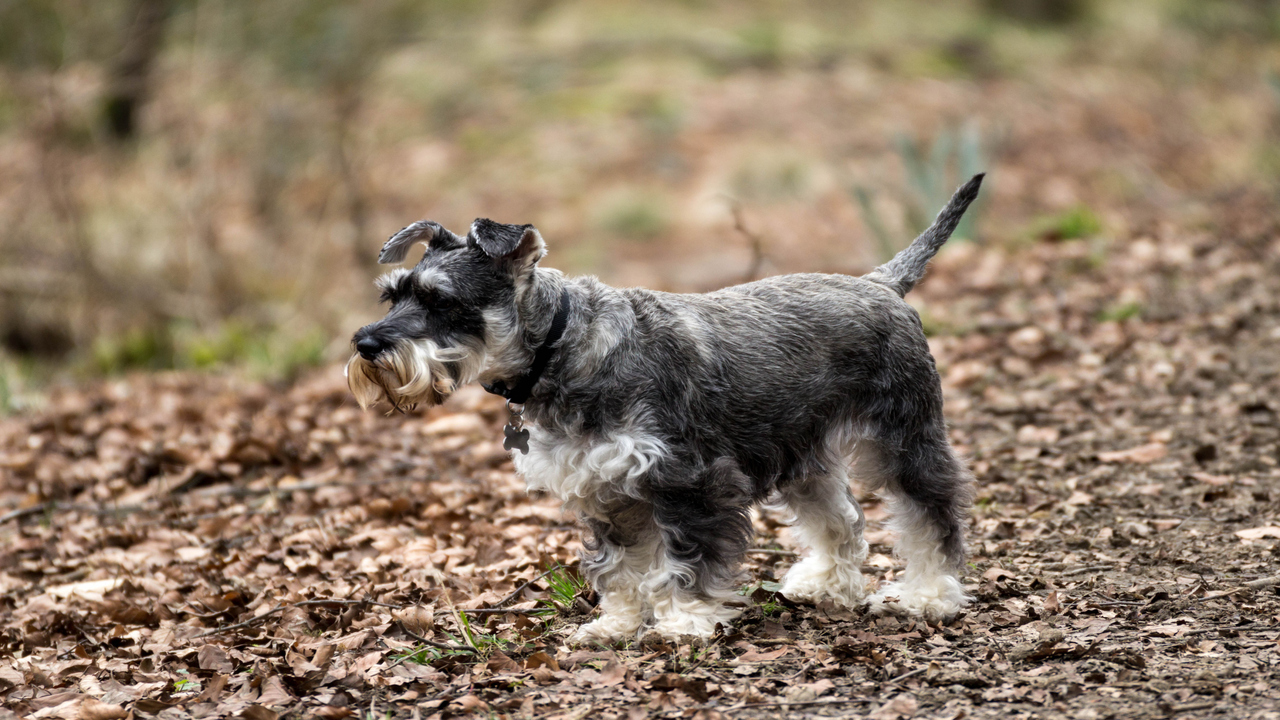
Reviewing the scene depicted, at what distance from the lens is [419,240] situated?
484 cm

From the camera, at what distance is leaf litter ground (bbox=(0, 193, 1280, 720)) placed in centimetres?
429

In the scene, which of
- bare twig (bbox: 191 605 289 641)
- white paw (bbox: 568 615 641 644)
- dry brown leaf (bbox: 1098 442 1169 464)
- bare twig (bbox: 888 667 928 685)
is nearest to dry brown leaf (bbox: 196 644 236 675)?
bare twig (bbox: 191 605 289 641)

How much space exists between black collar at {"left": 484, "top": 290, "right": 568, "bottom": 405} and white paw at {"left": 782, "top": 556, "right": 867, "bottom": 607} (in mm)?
1565

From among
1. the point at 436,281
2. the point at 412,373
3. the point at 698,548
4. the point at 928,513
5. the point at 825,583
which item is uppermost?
the point at 436,281

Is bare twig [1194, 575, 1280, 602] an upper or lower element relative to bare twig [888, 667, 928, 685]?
lower

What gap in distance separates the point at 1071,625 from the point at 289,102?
1038 cm

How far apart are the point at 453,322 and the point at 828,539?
6.43 feet

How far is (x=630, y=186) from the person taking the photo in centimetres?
1716

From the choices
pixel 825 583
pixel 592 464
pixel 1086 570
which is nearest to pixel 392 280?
pixel 592 464

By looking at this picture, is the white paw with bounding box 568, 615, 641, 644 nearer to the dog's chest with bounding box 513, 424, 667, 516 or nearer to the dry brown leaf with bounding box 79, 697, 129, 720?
the dog's chest with bounding box 513, 424, 667, 516

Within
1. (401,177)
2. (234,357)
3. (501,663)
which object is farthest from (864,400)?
(401,177)

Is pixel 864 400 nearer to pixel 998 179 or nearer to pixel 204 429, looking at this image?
pixel 204 429

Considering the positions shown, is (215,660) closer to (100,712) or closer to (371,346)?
(100,712)

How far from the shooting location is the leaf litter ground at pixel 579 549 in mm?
4293
